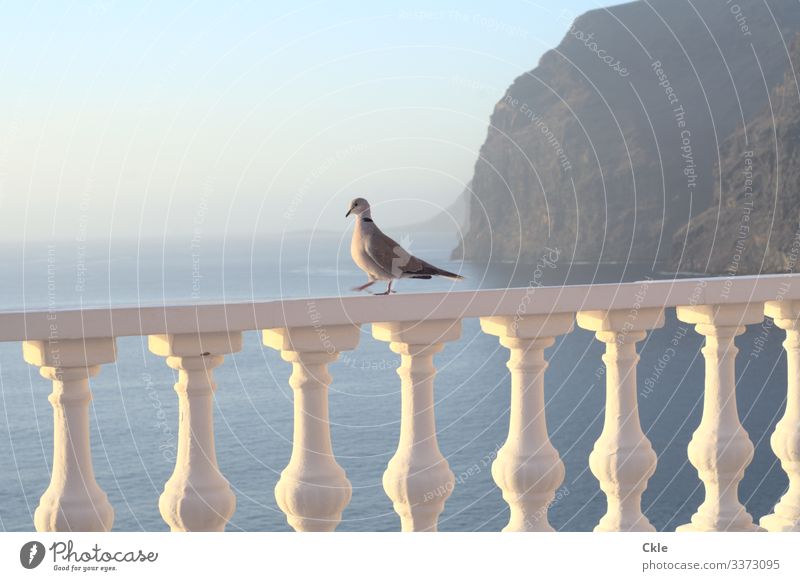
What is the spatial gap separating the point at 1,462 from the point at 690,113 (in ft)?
378

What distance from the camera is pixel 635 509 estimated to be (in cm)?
493

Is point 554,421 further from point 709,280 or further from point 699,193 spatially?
point 709,280

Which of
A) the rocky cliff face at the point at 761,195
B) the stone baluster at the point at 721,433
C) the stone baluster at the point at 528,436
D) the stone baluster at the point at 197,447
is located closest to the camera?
the stone baluster at the point at 197,447

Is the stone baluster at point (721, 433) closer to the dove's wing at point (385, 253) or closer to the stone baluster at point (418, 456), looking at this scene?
the stone baluster at point (418, 456)

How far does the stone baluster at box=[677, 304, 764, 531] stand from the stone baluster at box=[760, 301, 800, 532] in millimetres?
211

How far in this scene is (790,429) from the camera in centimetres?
536

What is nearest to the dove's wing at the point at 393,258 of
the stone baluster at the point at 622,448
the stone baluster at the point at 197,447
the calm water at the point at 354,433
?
the stone baluster at the point at 197,447

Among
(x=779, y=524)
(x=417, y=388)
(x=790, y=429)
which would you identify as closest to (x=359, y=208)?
(x=417, y=388)

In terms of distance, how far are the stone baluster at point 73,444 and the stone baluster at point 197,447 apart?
0.93ft

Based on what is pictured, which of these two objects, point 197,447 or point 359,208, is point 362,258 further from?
point 197,447

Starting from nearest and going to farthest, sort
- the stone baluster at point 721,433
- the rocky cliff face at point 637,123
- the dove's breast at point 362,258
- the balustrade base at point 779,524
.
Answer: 1. the dove's breast at point 362,258
2. the stone baluster at point 721,433
3. the balustrade base at point 779,524
4. the rocky cliff face at point 637,123

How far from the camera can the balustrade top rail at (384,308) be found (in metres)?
3.69

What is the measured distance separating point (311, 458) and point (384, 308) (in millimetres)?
772
